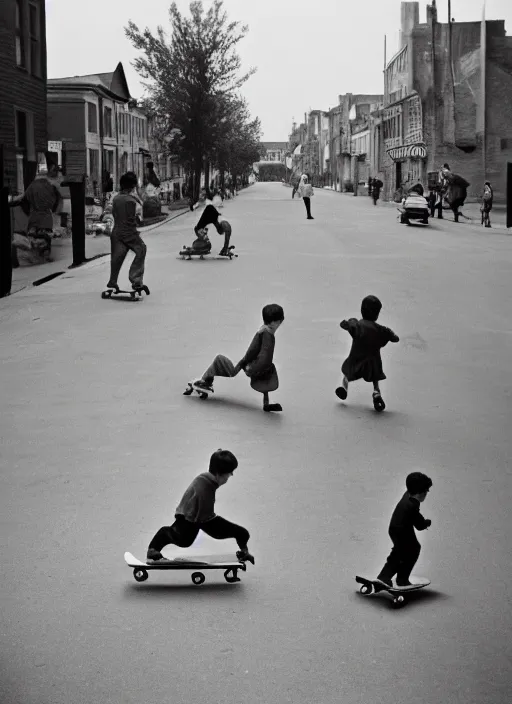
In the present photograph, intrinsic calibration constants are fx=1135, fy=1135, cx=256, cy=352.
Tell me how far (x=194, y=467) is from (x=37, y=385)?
3.59m

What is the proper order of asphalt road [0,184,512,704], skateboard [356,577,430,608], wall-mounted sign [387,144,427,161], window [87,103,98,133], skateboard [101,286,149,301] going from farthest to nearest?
wall-mounted sign [387,144,427,161], window [87,103,98,133], skateboard [101,286,149,301], skateboard [356,577,430,608], asphalt road [0,184,512,704]

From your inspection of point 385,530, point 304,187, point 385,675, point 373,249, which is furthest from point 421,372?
point 304,187

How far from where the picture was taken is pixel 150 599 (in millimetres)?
5488

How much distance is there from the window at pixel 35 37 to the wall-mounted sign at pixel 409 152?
3597 cm

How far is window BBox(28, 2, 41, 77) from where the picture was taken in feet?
105

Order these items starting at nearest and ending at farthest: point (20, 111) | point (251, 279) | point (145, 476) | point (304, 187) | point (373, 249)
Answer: point (145, 476), point (251, 279), point (373, 249), point (20, 111), point (304, 187)

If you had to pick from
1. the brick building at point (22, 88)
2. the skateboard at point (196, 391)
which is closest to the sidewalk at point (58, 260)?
the brick building at point (22, 88)

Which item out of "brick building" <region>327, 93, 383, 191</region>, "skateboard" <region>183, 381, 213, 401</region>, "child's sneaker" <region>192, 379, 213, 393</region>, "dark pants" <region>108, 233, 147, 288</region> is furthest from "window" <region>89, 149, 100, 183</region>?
"child's sneaker" <region>192, 379, 213, 393</region>

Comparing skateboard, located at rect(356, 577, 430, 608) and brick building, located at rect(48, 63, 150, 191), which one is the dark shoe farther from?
brick building, located at rect(48, 63, 150, 191)

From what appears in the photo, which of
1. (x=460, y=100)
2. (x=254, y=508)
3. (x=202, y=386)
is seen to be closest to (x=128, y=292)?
(x=202, y=386)

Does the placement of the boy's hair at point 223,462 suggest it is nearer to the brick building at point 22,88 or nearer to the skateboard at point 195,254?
the skateboard at point 195,254

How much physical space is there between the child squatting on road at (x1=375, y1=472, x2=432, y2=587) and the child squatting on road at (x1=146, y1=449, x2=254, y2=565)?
71 centimetres

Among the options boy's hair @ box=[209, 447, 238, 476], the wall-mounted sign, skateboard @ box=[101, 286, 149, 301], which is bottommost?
skateboard @ box=[101, 286, 149, 301]

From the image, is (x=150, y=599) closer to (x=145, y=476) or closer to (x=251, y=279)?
(x=145, y=476)
